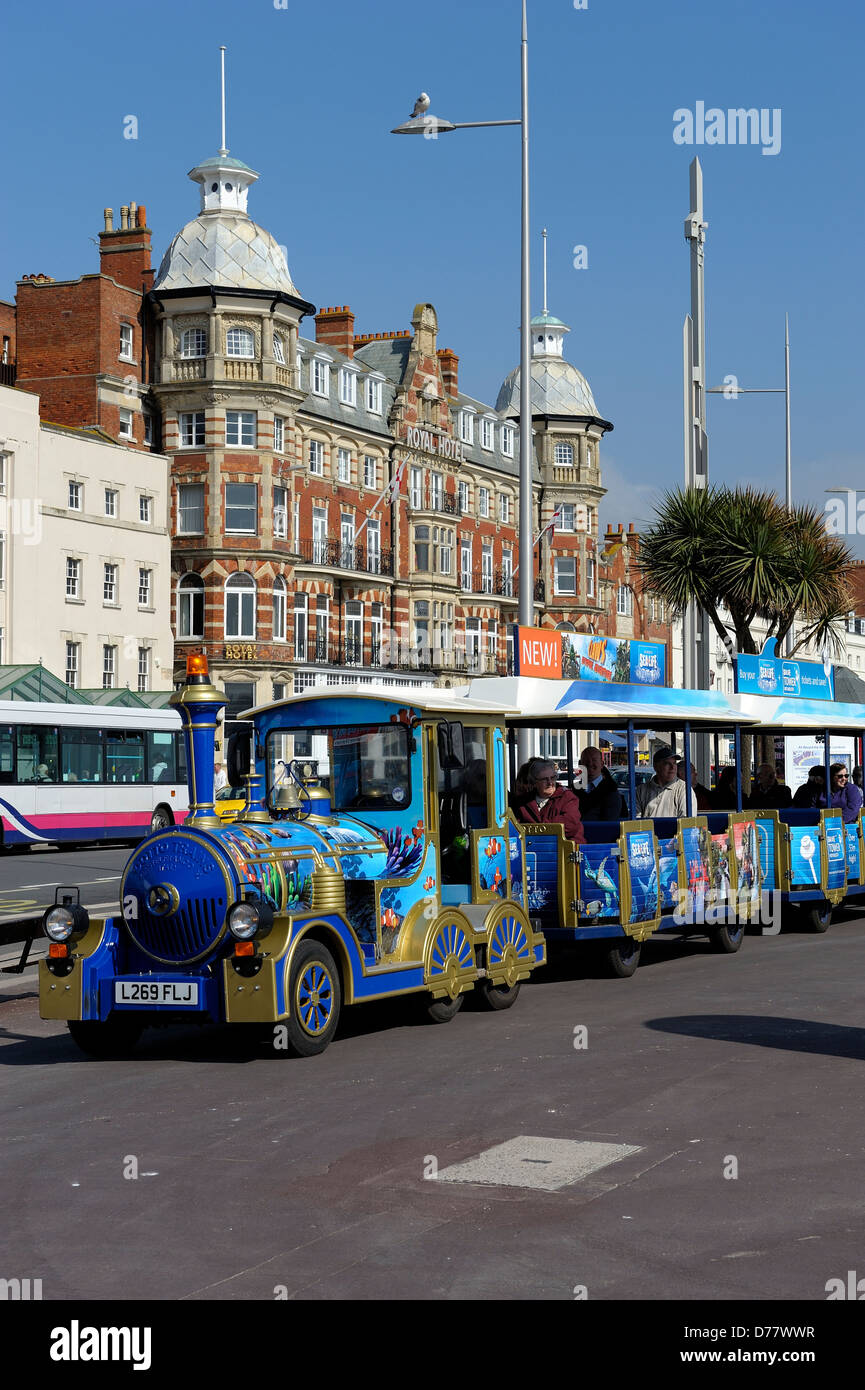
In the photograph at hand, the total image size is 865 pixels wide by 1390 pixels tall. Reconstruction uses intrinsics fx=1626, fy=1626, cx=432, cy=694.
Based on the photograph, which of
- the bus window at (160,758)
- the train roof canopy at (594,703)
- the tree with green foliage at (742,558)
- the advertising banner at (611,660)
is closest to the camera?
the train roof canopy at (594,703)

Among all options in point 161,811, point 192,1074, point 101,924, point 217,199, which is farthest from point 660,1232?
point 217,199

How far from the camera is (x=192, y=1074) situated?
10.2 metres

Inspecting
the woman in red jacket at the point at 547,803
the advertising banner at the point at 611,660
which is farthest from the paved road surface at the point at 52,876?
the advertising banner at the point at 611,660

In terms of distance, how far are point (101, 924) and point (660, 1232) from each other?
17.9 feet

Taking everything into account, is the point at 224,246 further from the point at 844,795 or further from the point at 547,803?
the point at 547,803

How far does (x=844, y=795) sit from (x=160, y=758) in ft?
75.6

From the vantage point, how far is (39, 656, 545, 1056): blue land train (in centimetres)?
1034

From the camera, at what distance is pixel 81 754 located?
123 ft

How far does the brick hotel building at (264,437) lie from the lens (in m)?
53.7

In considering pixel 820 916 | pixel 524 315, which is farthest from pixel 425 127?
pixel 820 916

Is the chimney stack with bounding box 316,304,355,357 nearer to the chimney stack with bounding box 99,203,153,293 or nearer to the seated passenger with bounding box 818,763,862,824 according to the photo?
the chimney stack with bounding box 99,203,153,293

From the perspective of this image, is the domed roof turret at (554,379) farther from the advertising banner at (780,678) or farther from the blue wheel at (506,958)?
the blue wheel at (506,958)

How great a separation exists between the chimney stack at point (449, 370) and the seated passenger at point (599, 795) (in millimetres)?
55497
